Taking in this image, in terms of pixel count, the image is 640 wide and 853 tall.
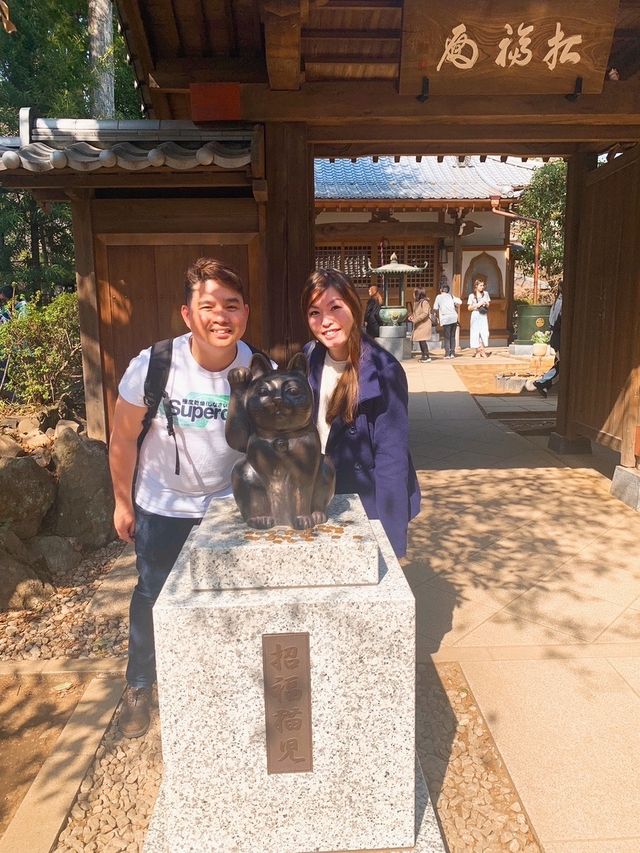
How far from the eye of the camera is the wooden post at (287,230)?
485cm

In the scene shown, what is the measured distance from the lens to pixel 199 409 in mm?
2438

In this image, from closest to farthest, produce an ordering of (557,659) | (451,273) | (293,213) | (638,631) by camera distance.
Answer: (557,659) → (638,631) → (293,213) → (451,273)

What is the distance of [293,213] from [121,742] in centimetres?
372

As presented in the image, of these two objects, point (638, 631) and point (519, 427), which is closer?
point (638, 631)

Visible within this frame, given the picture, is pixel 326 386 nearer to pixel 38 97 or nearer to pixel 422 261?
pixel 38 97

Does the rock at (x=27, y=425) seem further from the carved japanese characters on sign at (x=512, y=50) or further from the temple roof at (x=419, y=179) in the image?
the temple roof at (x=419, y=179)

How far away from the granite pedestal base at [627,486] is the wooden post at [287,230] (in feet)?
10.5

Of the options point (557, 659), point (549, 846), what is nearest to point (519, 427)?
point (557, 659)

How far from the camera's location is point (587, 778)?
2.50 meters

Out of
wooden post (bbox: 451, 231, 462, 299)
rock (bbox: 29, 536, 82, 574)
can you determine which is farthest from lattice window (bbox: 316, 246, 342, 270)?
rock (bbox: 29, 536, 82, 574)

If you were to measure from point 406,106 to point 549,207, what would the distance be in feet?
52.7

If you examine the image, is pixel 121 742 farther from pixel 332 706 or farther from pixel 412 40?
pixel 412 40

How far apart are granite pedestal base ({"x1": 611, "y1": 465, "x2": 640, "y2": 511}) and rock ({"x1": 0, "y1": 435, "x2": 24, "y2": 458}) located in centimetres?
520

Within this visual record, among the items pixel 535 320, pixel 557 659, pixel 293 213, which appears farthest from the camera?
pixel 535 320
